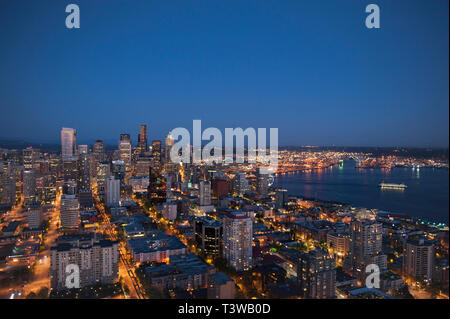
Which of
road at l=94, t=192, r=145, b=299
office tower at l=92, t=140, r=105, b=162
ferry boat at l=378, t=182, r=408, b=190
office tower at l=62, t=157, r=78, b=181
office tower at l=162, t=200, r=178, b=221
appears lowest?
road at l=94, t=192, r=145, b=299

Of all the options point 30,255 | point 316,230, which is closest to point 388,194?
point 316,230

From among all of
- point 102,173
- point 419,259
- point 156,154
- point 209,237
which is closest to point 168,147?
point 156,154

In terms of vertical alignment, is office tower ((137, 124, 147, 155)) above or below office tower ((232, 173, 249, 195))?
above

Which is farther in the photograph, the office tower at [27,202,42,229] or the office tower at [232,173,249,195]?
the office tower at [232,173,249,195]

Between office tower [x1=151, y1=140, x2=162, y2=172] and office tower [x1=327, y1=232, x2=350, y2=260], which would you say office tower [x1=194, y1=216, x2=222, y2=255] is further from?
office tower [x1=151, y1=140, x2=162, y2=172]

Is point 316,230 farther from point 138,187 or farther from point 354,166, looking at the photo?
point 354,166

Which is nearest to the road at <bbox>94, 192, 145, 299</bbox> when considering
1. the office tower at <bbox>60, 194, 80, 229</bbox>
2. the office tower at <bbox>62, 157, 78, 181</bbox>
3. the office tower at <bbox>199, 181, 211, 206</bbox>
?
the office tower at <bbox>60, 194, 80, 229</bbox>
